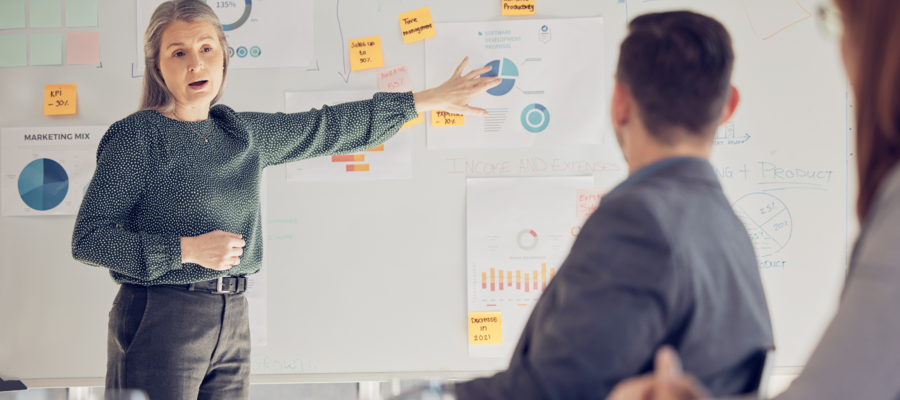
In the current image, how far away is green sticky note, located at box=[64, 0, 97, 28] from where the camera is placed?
1.88 meters

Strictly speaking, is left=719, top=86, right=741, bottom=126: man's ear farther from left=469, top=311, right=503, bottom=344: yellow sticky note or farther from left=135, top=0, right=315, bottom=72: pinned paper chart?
left=135, top=0, right=315, bottom=72: pinned paper chart

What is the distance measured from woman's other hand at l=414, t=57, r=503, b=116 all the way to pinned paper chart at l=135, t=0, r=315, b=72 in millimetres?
500

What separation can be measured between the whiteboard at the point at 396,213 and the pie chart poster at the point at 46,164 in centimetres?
A: 5

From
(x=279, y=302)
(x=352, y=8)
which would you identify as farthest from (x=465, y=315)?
(x=352, y=8)

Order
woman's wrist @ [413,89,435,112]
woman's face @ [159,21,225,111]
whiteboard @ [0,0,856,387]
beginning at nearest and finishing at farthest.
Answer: woman's face @ [159,21,225,111] → woman's wrist @ [413,89,435,112] → whiteboard @ [0,0,856,387]

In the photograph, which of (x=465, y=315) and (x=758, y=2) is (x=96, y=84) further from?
(x=758, y=2)

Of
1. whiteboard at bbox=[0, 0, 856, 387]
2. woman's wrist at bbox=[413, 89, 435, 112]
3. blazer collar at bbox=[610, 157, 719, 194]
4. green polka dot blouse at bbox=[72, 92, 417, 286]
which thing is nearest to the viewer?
blazer collar at bbox=[610, 157, 719, 194]

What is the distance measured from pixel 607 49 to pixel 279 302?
1.34m

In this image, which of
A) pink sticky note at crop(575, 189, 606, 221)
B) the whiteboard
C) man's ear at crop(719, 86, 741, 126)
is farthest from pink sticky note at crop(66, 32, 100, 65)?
man's ear at crop(719, 86, 741, 126)

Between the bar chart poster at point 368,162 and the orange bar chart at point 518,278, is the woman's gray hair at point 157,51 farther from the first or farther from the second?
the orange bar chart at point 518,278

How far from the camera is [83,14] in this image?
6.18 ft

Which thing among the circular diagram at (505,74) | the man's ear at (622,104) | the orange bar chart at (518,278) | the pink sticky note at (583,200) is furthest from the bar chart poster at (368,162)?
the man's ear at (622,104)

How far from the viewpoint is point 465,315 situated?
1.84 meters

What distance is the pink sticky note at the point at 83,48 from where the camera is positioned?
1.88 m
